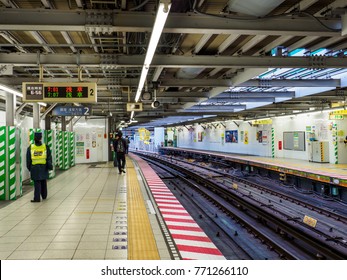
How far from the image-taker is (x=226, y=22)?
4.50m

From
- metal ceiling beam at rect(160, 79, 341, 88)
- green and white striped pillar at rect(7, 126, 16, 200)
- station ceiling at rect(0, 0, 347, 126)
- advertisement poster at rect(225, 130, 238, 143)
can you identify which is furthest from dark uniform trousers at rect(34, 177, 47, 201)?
advertisement poster at rect(225, 130, 238, 143)

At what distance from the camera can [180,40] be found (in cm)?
600

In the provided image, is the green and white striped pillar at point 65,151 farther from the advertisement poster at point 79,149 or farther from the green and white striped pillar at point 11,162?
the green and white striped pillar at point 11,162

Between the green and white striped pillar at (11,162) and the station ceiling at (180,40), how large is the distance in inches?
58.2

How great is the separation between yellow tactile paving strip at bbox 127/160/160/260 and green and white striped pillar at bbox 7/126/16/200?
3085 mm

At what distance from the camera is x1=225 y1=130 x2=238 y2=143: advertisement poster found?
2517cm

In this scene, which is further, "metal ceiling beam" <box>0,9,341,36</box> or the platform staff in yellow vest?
the platform staff in yellow vest

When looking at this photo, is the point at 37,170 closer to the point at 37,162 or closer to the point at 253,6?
the point at 37,162

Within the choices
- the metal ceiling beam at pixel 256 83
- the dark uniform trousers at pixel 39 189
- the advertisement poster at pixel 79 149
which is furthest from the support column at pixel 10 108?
the advertisement poster at pixel 79 149

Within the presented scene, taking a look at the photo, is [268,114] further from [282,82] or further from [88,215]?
[88,215]

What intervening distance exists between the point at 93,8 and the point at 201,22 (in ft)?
5.17

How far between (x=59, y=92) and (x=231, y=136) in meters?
20.5

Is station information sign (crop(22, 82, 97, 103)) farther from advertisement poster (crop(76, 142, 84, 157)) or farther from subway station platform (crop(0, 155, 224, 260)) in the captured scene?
advertisement poster (crop(76, 142, 84, 157))

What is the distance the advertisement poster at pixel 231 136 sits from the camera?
25.2 meters
